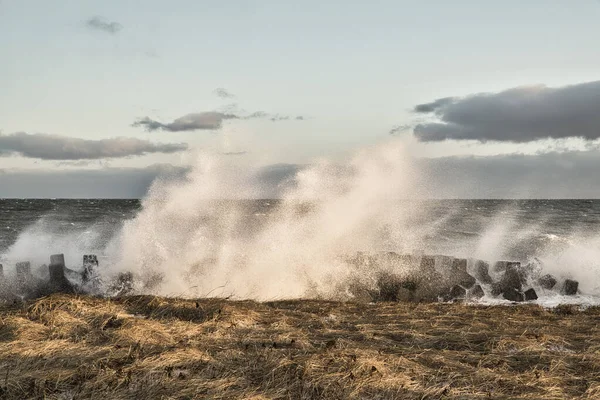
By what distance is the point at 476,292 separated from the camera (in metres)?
11.6

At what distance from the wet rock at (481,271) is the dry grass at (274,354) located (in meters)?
4.79

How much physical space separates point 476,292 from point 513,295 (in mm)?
908

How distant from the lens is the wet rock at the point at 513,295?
38.4 feet

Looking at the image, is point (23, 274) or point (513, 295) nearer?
point (23, 274)

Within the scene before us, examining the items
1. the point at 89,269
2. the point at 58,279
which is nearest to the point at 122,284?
the point at 89,269

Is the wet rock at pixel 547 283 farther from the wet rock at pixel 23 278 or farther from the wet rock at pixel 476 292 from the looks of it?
the wet rock at pixel 23 278

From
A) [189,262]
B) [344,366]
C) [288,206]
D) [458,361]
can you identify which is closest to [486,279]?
[288,206]

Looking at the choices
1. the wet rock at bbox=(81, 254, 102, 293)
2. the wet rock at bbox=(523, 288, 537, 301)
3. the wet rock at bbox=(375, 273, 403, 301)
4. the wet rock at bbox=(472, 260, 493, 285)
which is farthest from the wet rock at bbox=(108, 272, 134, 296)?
the wet rock at bbox=(523, 288, 537, 301)

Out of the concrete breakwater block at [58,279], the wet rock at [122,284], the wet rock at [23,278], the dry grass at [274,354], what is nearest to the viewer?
the dry grass at [274,354]

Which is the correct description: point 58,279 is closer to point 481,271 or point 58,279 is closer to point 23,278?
point 23,278

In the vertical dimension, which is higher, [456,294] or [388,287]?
[388,287]

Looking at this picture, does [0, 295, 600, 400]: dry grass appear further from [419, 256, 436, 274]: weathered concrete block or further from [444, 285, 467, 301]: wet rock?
[419, 256, 436, 274]: weathered concrete block

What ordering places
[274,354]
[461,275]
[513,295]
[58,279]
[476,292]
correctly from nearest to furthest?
1. [274,354]
2. [58,279]
3. [476,292]
4. [513,295]
5. [461,275]

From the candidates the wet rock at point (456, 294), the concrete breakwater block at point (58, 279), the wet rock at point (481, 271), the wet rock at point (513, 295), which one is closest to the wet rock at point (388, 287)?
the wet rock at point (456, 294)
